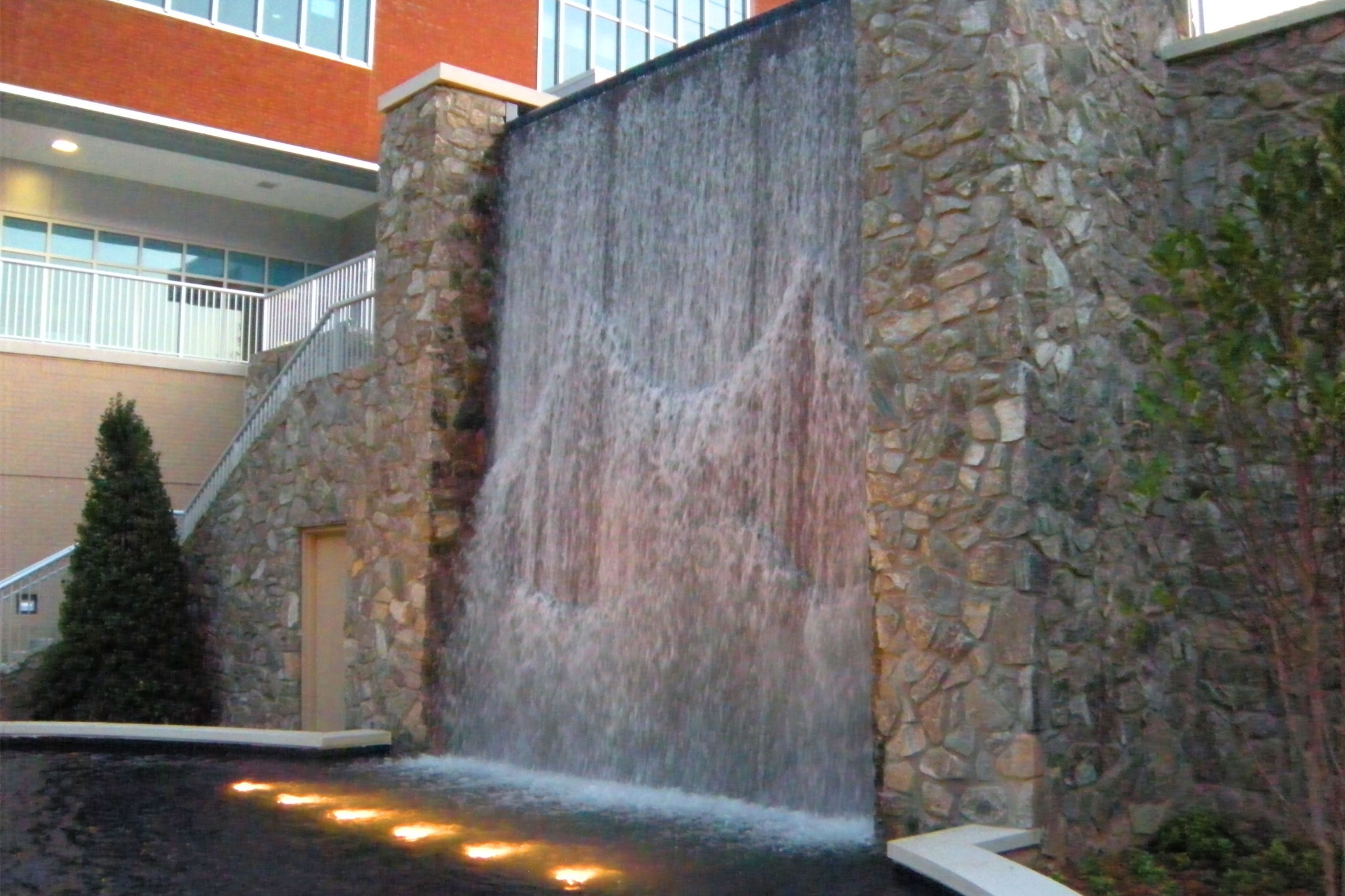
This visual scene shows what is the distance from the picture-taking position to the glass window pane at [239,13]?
18294 mm

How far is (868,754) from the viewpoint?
8039 millimetres

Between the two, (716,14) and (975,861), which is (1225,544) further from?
(716,14)

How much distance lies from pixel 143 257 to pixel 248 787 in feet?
43.2

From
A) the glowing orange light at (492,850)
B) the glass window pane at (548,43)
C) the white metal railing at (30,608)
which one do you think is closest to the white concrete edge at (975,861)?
the glowing orange light at (492,850)

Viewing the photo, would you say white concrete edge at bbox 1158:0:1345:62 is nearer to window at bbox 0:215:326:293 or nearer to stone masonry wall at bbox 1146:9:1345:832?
stone masonry wall at bbox 1146:9:1345:832

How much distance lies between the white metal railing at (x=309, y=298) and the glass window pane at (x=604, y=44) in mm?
7349

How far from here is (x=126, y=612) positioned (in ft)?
46.2

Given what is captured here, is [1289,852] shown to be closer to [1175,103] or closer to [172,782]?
[1175,103]

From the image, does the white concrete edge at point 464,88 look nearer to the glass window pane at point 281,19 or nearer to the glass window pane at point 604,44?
the glass window pane at point 281,19

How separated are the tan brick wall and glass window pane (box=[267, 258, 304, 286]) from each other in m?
3.97

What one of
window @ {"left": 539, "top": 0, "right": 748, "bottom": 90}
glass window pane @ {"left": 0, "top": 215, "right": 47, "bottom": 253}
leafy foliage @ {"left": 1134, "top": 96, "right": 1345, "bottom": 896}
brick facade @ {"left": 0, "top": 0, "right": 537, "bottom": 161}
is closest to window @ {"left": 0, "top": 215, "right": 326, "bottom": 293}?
glass window pane @ {"left": 0, "top": 215, "right": 47, "bottom": 253}

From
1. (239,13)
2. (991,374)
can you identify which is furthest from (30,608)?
(991,374)

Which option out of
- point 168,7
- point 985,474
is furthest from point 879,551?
point 168,7

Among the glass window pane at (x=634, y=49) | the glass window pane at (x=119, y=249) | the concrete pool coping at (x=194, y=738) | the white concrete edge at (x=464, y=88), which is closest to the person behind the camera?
the concrete pool coping at (x=194, y=738)
